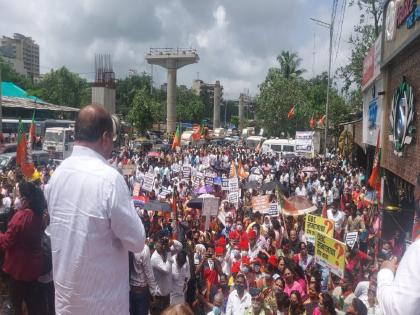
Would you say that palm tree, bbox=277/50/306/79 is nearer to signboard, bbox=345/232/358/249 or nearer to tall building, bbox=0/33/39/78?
signboard, bbox=345/232/358/249

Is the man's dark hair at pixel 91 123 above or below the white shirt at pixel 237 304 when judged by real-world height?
above

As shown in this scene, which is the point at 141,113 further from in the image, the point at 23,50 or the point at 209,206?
the point at 23,50

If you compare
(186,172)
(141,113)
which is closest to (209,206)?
(186,172)

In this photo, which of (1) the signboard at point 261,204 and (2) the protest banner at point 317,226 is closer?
(2) the protest banner at point 317,226

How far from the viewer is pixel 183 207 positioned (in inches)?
492

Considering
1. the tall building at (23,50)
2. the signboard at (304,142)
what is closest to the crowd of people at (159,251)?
the signboard at (304,142)

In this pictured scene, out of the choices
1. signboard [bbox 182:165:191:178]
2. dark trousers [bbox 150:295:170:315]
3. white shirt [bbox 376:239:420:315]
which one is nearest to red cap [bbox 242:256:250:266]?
dark trousers [bbox 150:295:170:315]

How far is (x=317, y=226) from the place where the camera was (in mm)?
7219

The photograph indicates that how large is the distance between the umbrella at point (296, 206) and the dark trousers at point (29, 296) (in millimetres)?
7091

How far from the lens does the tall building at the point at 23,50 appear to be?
148875mm

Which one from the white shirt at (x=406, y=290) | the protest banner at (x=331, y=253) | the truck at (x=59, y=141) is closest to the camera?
the white shirt at (x=406, y=290)

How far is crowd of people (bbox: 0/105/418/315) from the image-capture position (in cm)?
198

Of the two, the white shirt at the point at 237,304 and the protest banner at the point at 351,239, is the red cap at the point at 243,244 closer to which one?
the protest banner at the point at 351,239

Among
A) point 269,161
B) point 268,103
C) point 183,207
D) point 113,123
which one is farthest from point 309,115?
point 113,123
